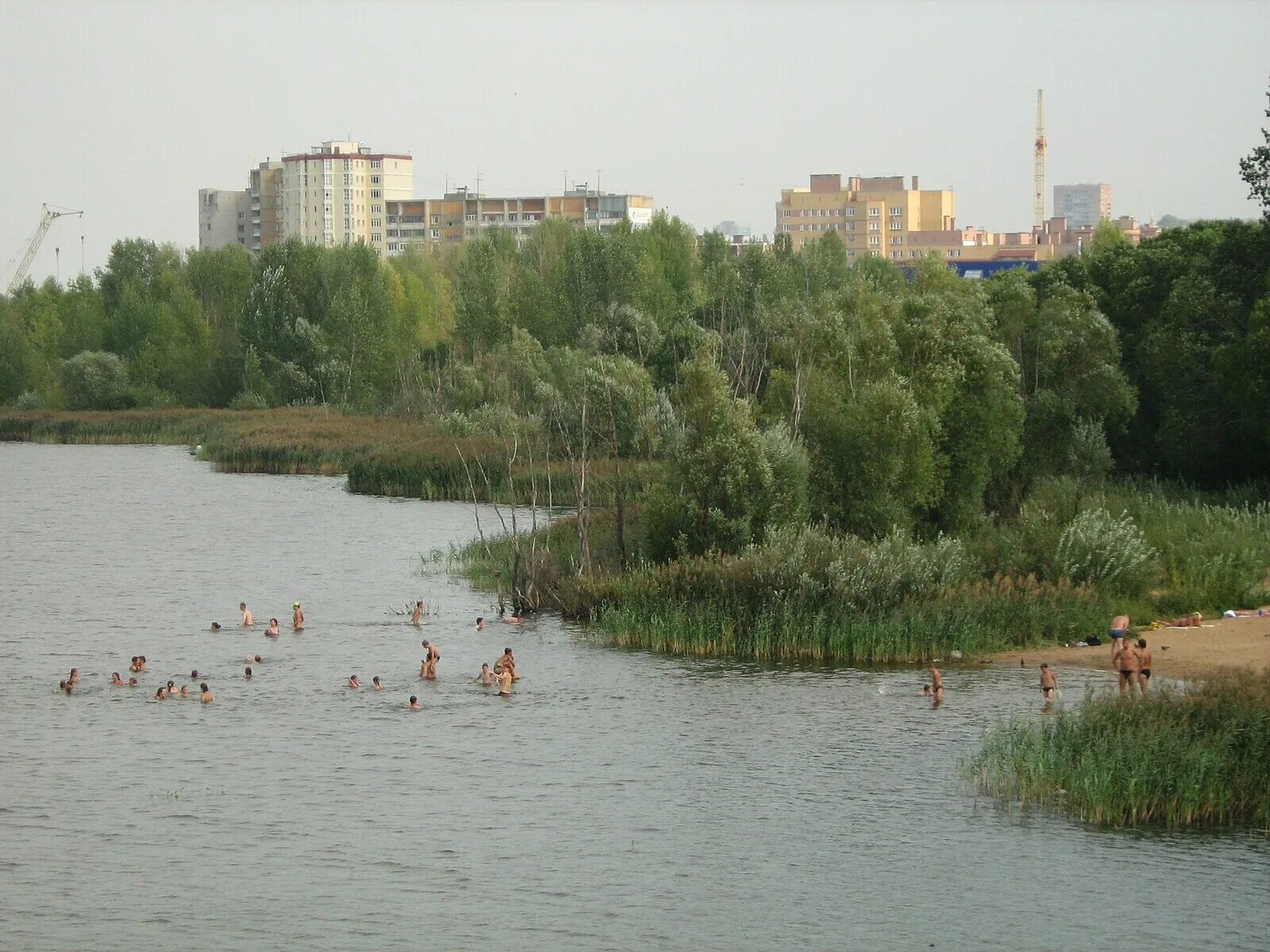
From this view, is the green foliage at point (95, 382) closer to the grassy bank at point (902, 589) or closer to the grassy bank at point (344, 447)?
the grassy bank at point (344, 447)

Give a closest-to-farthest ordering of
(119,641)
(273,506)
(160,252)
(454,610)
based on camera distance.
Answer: (119,641) → (454,610) → (273,506) → (160,252)

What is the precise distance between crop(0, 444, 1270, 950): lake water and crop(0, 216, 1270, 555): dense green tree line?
8.45m

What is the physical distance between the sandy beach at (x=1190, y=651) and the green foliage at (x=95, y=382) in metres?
93.5

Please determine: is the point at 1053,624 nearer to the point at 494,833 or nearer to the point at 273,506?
the point at 494,833

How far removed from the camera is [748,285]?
98062mm

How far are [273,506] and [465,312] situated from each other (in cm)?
3949

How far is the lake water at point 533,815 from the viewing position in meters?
20.8

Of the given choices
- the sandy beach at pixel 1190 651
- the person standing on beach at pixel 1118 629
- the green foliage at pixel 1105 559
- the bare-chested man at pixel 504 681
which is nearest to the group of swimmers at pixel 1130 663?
the person standing on beach at pixel 1118 629

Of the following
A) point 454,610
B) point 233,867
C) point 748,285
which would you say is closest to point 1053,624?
point 454,610

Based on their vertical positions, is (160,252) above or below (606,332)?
above

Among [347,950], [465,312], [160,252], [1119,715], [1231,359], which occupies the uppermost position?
[160,252]

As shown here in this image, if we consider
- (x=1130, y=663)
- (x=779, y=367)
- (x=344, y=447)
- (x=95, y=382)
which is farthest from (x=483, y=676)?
(x=95, y=382)

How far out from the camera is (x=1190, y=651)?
33.0 m

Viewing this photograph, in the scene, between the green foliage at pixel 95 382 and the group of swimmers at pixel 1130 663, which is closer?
the group of swimmers at pixel 1130 663
